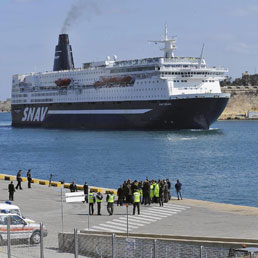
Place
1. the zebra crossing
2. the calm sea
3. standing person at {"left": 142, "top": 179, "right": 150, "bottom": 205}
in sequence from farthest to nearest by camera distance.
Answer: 1. the calm sea
2. standing person at {"left": 142, "top": 179, "right": 150, "bottom": 205}
3. the zebra crossing

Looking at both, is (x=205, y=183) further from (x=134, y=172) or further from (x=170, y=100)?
(x=170, y=100)

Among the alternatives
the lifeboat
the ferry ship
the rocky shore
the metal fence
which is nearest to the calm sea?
the ferry ship

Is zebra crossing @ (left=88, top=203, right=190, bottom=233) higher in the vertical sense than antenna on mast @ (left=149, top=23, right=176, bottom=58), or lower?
lower

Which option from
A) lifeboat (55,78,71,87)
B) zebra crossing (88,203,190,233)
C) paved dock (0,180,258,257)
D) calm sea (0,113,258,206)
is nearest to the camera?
paved dock (0,180,258,257)

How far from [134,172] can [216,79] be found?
43027 millimetres

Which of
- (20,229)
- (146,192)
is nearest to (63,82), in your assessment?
(146,192)

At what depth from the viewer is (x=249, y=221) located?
2111 cm

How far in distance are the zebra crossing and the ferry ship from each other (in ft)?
178

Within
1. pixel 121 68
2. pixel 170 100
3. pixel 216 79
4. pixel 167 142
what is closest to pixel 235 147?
pixel 167 142

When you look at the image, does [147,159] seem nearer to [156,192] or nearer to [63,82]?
[156,192]

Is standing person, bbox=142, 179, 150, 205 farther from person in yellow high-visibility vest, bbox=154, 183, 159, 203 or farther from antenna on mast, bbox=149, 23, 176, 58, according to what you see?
antenna on mast, bbox=149, 23, 176, 58

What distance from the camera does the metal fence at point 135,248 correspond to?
11.9 meters

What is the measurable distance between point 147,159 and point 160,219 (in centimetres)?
3354

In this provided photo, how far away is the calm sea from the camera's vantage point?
39.3m
